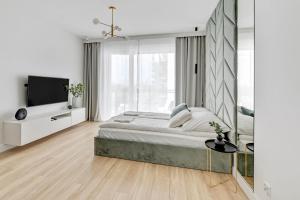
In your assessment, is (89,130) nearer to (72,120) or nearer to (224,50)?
(72,120)

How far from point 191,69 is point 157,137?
2.77 m

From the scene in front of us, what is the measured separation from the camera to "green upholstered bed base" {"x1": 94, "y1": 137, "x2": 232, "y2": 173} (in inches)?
92.3

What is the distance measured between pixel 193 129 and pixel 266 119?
1.15 metres

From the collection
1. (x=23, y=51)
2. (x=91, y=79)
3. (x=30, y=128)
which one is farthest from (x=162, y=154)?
(x=91, y=79)

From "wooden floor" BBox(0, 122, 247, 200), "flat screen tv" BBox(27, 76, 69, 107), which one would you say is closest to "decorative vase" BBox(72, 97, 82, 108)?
"flat screen tv" BBox(27, 76, 69, 107)

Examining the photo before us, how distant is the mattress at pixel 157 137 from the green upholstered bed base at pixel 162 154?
0.18 ft

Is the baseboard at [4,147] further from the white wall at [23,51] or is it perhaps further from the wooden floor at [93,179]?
the white wall at [23,51]

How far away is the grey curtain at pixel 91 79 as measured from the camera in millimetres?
5410

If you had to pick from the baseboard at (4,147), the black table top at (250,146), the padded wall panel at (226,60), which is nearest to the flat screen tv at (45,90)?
the baseboard at (4,147)

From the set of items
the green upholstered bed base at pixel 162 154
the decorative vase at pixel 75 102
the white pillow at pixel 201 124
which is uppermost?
the decorative vase at pixel 75 102

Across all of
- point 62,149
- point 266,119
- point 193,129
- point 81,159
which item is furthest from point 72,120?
point 266,119

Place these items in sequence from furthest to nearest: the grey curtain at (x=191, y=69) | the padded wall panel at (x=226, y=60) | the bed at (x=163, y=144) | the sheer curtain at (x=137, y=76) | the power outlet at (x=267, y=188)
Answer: the sheer curtain at (x=137, y=76)
the grey curtain at (x=191, y=69)
the bed at (x=163, y=144)
the padded wall panel at (x=226, y=60)
the power outlet at (x=267, y=188)

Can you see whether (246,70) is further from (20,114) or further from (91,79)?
(91,79)

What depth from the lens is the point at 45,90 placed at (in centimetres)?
390
